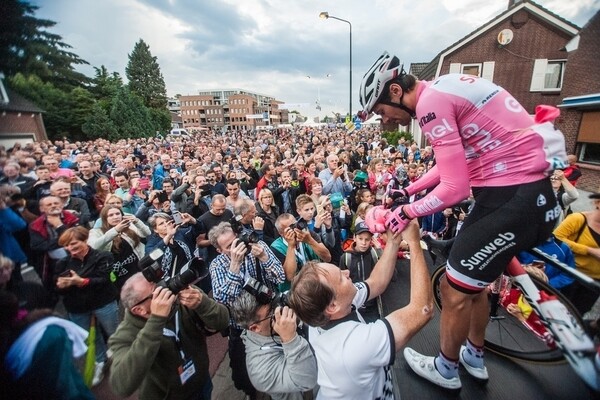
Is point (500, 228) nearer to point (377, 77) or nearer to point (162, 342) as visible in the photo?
point (377, 77)

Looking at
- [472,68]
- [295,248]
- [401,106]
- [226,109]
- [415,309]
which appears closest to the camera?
[415,309]

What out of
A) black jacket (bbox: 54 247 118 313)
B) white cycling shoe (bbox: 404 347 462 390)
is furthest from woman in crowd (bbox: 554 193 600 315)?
black jacket (bbox: 54 247 118 313)

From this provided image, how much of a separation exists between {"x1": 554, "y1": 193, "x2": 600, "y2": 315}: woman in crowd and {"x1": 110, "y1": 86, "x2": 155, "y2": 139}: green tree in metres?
4.80

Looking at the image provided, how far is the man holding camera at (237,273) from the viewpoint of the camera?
256 cm

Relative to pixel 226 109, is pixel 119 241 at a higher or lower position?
lower

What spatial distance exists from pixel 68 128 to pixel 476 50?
2206cm

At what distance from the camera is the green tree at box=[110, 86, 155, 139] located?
8.43 feet

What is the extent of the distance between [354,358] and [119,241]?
3838 millimetres

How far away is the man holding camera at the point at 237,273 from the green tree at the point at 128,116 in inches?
55.8

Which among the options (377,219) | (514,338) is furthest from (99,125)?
(514,338)

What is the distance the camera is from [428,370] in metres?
2.07

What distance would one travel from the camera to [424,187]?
6.93 feet

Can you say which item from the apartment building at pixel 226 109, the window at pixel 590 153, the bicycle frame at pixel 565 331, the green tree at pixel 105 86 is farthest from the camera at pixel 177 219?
the apartment building at pixel 226 109

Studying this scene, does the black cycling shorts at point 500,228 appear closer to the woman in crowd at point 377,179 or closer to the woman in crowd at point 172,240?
the woman in crowd at point 172,240
